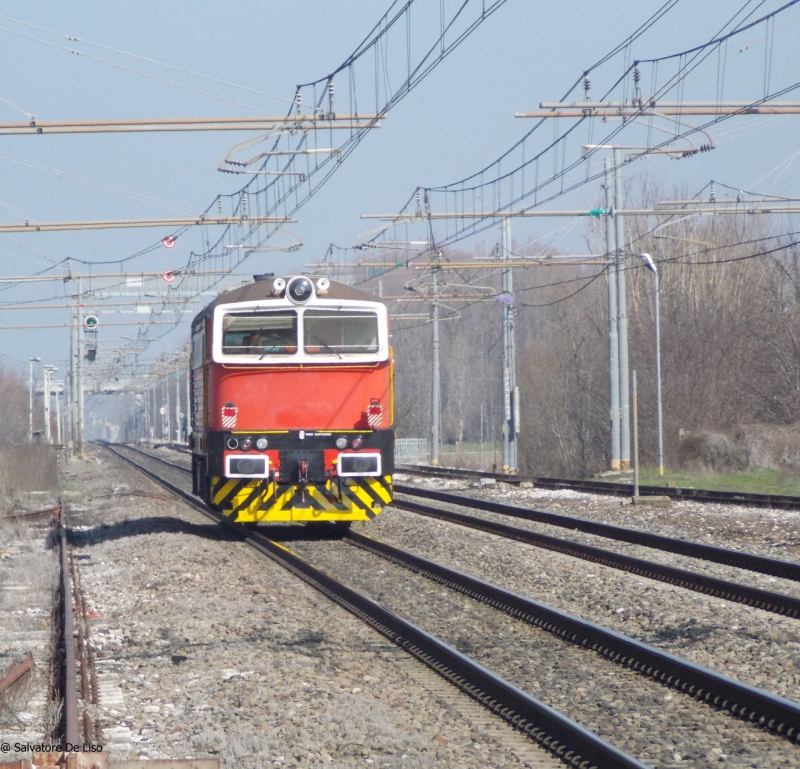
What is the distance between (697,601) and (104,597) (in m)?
5.90

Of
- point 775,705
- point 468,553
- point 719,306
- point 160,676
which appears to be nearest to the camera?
point 775,705

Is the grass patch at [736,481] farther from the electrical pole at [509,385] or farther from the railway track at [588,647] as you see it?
the railway track at [588,647]

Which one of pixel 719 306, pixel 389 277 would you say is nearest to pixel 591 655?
pixel 719 306

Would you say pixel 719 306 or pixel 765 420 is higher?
pixel 719 306

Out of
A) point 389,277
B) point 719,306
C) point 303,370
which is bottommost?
point 303,370

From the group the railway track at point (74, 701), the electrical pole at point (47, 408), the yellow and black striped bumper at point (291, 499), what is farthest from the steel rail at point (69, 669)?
the electrical pole at point (47, 408)

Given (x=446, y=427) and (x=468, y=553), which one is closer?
(x=468, y=553)

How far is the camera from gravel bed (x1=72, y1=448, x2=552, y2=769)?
5.67m

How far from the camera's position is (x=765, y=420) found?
34.9 meters

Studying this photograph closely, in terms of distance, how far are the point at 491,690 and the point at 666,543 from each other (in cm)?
763

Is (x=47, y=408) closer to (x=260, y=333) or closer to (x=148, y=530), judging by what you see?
Answer: (x=148, y=530)

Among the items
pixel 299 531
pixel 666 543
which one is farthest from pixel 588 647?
pixel 299 531

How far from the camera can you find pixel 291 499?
1379cm

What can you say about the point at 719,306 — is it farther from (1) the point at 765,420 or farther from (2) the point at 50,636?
(2) the point at 50,636
